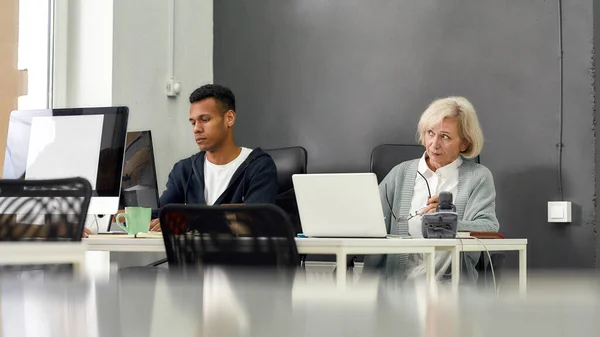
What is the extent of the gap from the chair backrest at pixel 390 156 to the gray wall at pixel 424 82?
0.45 meters

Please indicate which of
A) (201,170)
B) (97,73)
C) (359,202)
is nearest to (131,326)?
(359,202)

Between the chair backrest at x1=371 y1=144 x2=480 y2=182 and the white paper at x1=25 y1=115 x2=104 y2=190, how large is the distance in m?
1.36

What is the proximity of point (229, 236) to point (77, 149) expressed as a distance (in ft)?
3.13

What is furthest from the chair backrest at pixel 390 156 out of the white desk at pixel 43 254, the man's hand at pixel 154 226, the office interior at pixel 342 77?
the white desk at pixel 43 254

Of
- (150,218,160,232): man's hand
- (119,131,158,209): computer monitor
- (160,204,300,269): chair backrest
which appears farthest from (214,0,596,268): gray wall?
(160,204,300,269): chair backrest

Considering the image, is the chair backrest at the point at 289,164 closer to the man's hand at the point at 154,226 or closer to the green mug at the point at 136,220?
the man's hand at the point at 154,226

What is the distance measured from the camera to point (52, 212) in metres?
2.05

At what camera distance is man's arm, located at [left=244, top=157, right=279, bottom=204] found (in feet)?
10.1

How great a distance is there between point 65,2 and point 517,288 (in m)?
4.28

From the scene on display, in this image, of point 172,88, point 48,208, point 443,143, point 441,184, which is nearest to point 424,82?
point 443,143

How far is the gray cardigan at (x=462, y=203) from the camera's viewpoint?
2873mm

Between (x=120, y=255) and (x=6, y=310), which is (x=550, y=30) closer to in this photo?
(x=120, y=255)

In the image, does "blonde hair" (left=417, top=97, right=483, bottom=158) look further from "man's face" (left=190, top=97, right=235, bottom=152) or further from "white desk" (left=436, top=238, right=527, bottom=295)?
"man's face" (left=190, top=97, right=235, bottom=152)

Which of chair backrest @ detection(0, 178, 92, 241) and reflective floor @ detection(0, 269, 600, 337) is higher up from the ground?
reflective floor @ detection(0, 269, 600, 337)
